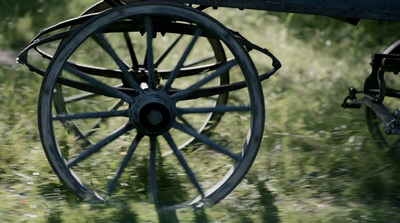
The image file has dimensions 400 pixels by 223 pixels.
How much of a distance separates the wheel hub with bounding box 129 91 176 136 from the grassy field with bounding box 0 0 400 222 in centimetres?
45

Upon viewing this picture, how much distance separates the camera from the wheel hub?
418cm

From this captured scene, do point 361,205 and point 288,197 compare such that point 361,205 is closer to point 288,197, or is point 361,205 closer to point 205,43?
point 288,197

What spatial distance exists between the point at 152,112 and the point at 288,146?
1.51m

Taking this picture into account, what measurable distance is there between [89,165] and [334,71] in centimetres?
285

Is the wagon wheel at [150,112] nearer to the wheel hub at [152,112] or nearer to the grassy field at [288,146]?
the wheel hub at [152,112]

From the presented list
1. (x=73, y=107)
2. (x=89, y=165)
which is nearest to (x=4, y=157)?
(x=89, y=165)

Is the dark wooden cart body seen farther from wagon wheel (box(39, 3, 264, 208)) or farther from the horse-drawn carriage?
wagon wheel (box(39, 3, 264, 208))

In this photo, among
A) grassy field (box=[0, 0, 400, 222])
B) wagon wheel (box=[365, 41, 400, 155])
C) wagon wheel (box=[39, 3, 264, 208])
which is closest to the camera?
wagon wheel (box=[39, 3, 264, 208])

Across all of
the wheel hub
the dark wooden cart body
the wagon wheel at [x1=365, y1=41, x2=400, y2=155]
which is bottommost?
the wagon wheel at [x1=365, y1=41, x2=400, y2=155]

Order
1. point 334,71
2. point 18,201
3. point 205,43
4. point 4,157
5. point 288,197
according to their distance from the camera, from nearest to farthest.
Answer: point 18,201
point 288,197
point 4,157
point 334,71
point 205,43

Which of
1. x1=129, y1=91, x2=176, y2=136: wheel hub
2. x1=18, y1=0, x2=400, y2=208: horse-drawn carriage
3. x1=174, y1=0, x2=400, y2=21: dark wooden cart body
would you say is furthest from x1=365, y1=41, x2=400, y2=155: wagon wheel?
x1=129, y1=91, x2=176, y2=136: wheel hub

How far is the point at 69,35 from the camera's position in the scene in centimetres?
409

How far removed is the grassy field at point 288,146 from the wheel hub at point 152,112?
45cm

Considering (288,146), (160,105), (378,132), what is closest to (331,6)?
(160,105)
